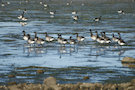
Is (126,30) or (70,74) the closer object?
(70,74)

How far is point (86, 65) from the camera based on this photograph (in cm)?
2095

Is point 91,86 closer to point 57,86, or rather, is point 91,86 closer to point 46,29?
point 57,86

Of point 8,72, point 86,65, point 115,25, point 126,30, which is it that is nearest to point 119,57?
point 86,65

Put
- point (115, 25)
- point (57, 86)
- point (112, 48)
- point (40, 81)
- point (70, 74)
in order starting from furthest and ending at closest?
point (115, 25), point (112, 48), point (70, 74), point (40, 81), point (57, 86)

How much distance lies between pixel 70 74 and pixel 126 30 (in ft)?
63.8

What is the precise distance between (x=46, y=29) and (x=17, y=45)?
9721 millimetres

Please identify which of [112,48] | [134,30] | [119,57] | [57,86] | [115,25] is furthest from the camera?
[115,25]

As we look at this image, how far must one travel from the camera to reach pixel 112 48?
27.3 metres

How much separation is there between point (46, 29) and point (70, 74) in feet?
63.6

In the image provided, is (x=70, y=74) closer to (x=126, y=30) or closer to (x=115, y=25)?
(x=126, y=30)

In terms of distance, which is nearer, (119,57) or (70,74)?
(70,74)

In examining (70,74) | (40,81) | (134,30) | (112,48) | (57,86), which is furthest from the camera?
(134,30)

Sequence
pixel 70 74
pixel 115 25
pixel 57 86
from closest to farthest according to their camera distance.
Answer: pixel 57 86
pixel 70 74
pixel 115 25

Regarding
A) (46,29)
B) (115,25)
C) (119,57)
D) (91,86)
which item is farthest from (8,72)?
(115,25)
